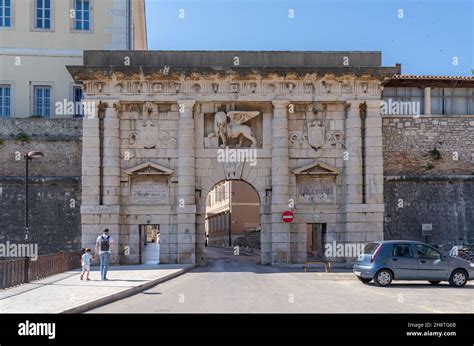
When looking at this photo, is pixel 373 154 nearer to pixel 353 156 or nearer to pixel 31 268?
pixel 353 156

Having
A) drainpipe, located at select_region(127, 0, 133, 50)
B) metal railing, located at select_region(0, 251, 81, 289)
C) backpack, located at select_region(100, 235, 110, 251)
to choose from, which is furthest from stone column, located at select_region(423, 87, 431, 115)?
backpack, located at select_region(100, 235, 110, 251)

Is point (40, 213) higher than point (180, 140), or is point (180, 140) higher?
point (180, 140)

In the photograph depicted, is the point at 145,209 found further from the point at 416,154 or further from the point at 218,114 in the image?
the point at 416,154

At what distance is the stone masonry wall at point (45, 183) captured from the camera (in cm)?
3334

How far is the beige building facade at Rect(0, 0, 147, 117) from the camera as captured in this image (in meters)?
37.1

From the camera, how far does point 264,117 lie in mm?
31531

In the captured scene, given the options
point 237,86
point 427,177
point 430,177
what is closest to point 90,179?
point 237,86

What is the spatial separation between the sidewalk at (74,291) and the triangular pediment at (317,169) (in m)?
8.45

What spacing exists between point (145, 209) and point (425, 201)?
14.7m

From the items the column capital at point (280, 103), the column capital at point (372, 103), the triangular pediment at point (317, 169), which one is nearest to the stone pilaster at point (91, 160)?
the column capital at point (280, 103)

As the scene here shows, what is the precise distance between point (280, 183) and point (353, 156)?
3780mm

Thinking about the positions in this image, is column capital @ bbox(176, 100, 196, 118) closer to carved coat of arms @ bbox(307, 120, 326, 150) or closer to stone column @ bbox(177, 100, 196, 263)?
stone column @ bbox(177, 100, 196, 263)

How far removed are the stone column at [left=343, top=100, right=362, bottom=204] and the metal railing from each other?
42.9 ft
